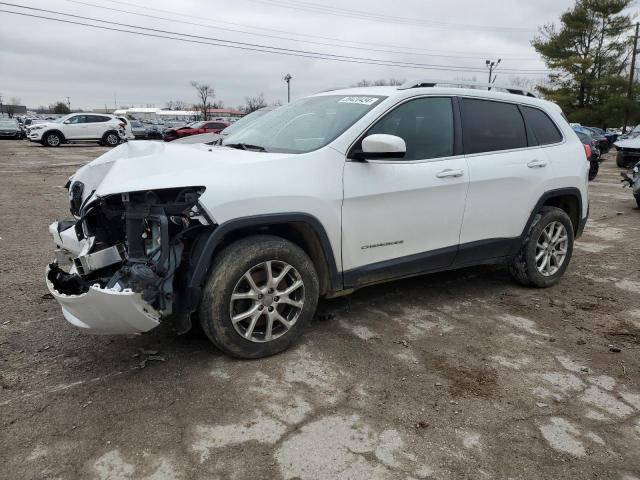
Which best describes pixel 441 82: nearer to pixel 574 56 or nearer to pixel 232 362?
pixel 232 362

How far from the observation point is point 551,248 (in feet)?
16.2

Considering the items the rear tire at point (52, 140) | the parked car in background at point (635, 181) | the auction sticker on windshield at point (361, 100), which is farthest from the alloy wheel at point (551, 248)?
the rear tire at point (52, 140)

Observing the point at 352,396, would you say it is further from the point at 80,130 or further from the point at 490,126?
the point at 80,130

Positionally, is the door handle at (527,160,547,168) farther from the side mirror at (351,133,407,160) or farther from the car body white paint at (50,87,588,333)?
the side mirror at (351,133,407,160)

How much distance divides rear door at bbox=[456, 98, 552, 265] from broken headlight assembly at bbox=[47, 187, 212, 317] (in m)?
2.27

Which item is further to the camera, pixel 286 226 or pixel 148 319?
pixel 286 226

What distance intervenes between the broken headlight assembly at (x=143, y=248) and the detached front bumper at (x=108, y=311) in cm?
4

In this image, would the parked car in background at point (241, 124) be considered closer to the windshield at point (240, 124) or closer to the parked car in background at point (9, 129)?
the windshield at point (240, 124)

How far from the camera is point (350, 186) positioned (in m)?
3.53

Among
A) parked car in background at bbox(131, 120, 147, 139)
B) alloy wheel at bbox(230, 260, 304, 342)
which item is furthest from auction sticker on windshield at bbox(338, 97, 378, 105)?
parked car in background at bbox(131, 120, 147, 139)

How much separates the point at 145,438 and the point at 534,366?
2444 millimetres

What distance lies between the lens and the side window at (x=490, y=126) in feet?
14.0

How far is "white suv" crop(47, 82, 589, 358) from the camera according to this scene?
3002 mm

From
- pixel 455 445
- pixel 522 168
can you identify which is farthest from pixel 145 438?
pixel 522 168
